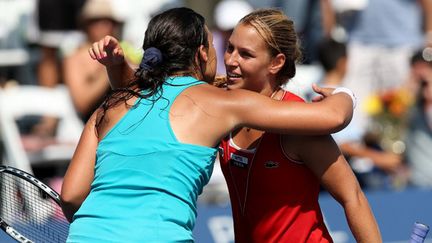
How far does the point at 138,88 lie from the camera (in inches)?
140

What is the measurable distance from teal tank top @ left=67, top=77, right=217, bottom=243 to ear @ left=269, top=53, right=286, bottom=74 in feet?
1.46

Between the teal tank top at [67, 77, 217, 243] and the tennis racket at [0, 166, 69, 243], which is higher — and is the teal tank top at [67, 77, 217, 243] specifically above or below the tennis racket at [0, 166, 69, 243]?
above

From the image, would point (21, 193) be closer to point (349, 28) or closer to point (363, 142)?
point (363, 142)

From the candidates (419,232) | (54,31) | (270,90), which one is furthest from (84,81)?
(419,232)

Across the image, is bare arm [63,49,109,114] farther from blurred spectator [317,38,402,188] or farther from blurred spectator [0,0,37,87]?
blurred spectator [317,38,402,188]

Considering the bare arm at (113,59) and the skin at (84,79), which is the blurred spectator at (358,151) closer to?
the skin at (84,79)

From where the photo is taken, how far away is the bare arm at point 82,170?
11.7 feet

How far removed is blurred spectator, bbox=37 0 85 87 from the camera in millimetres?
8242

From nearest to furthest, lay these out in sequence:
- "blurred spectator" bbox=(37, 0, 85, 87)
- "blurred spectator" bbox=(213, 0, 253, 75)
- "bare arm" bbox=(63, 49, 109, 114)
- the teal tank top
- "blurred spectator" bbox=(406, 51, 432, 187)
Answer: the teal tank top < "bare arm" bbox=(63, 49, 109, 114) < "blurred spectator" bbox=(406, 51, 432, 187) < "blurred spectator" bbox=(213, 0, 253, 75) < "blurred spectator" bbox=(37, 0, 85, 87)

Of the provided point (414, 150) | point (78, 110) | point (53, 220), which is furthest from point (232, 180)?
point (414, 150)

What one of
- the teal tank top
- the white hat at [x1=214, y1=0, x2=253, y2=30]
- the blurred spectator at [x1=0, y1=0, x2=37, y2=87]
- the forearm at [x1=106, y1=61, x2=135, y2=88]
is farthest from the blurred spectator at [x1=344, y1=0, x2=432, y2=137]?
the teal tank top

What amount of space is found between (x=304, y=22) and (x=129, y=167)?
563cm

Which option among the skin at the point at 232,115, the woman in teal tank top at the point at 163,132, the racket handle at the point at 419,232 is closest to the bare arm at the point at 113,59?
the woman in teal tank top at the point at 163,132

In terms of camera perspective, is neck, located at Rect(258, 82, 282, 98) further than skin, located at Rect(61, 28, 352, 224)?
Yes
